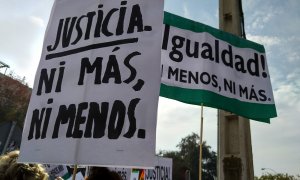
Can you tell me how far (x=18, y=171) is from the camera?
77.2 inches

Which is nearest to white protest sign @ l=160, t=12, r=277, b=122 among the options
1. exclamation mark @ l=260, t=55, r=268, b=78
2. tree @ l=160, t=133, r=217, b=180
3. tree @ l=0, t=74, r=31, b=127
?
exclamation mark @ l=260, t=55, r=268, b=78

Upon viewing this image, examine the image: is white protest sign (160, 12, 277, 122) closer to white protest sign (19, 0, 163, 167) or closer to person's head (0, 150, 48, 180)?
white protest sign (19, 0, 163, 167)

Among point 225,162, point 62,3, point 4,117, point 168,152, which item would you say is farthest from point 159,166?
point 168,152

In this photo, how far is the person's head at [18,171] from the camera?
1941 millimetres

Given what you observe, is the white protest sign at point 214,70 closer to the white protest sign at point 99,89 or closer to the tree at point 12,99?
the white protest sign at point 99,89

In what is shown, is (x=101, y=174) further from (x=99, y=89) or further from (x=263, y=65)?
(x=263, y=65)

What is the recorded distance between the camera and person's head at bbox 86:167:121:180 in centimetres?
182

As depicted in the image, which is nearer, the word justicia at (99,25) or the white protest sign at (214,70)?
the word justicia at (99,25)

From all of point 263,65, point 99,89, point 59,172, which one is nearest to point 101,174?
point 99,89

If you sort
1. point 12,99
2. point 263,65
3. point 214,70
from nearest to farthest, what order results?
point 214,70 < point 263,65 < point 12,99

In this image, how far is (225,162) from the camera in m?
3.57

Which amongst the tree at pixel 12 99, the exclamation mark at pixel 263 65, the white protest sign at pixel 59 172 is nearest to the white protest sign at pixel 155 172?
the white protest sign at pixel 59 172

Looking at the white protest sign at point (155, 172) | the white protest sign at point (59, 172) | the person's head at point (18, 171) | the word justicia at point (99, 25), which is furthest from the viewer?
the white protest sign at point (155, 172)

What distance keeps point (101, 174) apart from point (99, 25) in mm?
1019
